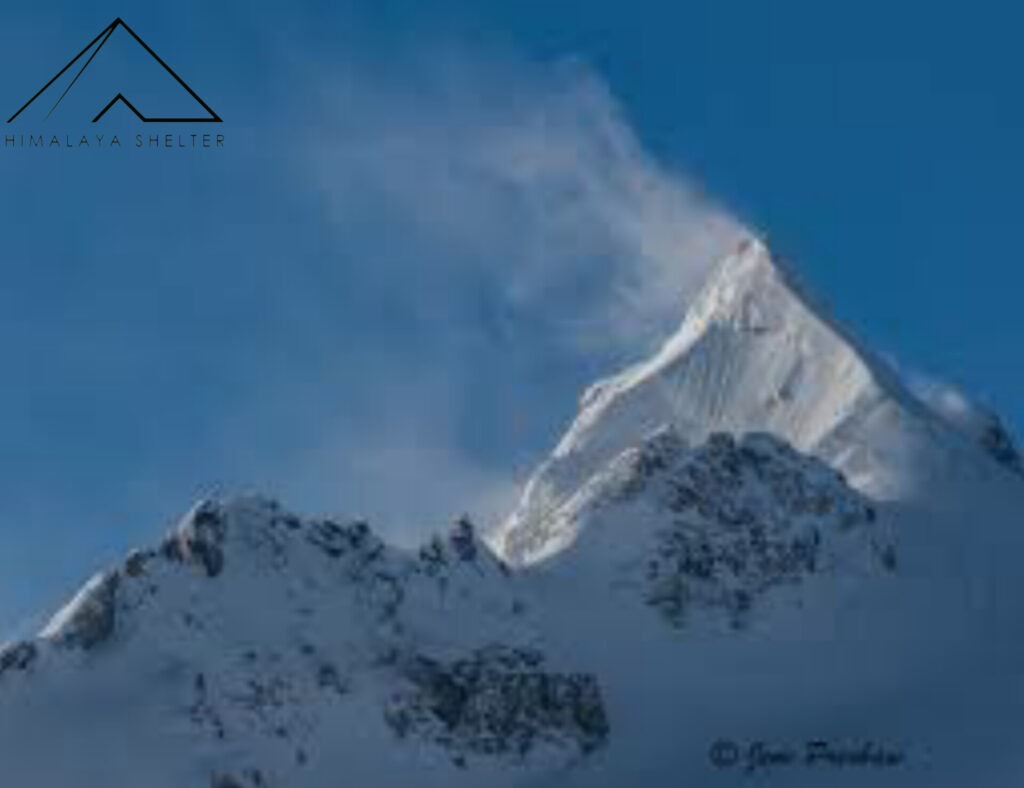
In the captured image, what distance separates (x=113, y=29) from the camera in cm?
16675

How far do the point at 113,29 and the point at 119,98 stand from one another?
3.39m

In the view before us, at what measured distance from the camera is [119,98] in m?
167
